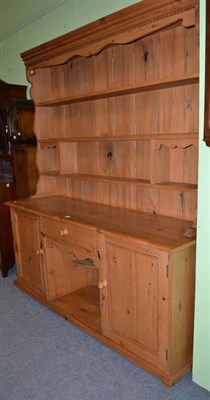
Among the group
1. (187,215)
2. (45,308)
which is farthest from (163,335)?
(45,308)

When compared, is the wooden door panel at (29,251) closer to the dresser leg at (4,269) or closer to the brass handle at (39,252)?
the brass handle at (39,252)

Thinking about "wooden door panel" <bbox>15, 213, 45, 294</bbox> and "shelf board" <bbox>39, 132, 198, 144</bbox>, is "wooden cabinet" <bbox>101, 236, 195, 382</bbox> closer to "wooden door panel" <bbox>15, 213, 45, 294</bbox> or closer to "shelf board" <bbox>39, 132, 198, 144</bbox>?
"shelf board" <bbox>39, 132, 198, 144</bbox>

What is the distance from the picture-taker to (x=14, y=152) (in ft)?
10.0

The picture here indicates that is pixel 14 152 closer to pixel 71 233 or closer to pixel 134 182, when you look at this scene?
pixel 71 233

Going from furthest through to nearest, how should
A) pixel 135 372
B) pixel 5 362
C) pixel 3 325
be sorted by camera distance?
pixel 3 325, pixel 5 362, pixel 135 372

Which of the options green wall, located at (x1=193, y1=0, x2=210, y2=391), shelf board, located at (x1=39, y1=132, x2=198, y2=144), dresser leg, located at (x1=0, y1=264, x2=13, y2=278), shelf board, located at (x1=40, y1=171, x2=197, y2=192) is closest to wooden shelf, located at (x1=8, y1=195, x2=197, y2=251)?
green wall, located at (x1=193, y1=0, x2=210, y2=391)

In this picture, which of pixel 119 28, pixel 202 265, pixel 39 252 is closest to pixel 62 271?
pixel 39 252

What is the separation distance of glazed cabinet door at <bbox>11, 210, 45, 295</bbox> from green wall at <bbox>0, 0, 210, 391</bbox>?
1.35m

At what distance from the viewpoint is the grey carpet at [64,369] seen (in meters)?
1.75

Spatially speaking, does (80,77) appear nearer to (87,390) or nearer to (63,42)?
(63,42)

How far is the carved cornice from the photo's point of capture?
1649 millimetres

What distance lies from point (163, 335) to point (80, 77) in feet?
6.38

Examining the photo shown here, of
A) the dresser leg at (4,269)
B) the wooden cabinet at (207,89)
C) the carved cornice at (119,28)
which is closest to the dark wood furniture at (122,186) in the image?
the carved cornice at (119,28)

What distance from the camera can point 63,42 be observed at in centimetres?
225
